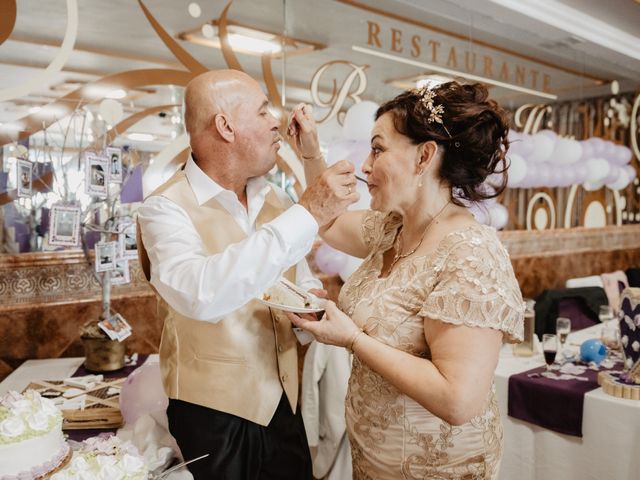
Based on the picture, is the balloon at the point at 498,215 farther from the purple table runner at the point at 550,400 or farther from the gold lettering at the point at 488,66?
the purple table runner at the point at 550,400

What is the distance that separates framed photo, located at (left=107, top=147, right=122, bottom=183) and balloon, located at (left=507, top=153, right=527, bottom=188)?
10.1ft

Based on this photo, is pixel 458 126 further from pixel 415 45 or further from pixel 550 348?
pixel 415 45

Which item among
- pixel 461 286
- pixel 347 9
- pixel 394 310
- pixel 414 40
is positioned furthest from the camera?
pixel 414 40

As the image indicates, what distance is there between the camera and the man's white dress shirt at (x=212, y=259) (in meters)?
1.35

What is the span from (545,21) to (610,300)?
2.51 meters

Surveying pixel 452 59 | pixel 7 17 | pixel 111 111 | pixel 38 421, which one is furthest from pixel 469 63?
pixel 38 421

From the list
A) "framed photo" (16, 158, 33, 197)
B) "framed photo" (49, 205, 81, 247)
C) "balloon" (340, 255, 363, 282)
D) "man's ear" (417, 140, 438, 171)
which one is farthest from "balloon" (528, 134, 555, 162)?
"framed photo" (16, 158, 33, 197)

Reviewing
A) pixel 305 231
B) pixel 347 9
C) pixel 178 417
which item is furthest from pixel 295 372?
pixel 347 9

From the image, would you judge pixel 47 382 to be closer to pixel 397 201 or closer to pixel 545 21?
pixel 397 201

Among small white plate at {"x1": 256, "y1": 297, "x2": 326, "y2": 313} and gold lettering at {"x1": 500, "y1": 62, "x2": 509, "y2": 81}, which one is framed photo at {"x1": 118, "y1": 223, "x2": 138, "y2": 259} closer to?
small white plate at {"x1": 256, "y1": 297, "x2": 326, "y2": 313}

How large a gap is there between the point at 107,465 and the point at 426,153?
3.62ft

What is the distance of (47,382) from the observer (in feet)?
7.57

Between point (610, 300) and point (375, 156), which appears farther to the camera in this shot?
point (610, 300)

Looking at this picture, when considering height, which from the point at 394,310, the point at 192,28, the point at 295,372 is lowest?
the point at 295,372
